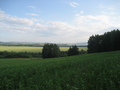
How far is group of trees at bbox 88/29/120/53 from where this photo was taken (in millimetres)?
53188

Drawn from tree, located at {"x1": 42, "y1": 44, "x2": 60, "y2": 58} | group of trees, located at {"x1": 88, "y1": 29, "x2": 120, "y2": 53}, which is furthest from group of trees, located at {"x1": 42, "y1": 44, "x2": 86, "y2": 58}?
group of trees, located at {"x1": 88, "y1": 29, "x2": 120, "y2": 53}

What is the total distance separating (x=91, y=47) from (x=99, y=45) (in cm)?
530

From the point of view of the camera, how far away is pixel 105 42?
58719 millimetres

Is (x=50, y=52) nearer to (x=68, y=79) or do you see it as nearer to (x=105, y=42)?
(x=105, y=42)

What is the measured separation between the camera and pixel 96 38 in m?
64.6

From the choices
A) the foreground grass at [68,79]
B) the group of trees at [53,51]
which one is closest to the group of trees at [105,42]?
the group of trees at [53,51]

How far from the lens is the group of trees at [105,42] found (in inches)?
2094

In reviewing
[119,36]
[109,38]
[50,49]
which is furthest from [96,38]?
[50,49]

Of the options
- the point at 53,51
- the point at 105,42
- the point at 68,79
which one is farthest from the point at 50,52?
the point at 68,79

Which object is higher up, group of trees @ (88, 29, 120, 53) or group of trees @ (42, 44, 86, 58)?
group of trees @ (88, 29, 120, 53)

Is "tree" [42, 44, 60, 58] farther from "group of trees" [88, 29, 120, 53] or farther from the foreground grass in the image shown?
the foreground grass

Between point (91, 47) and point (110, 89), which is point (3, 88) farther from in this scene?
point (91, 47)

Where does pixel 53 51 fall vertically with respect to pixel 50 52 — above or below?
above

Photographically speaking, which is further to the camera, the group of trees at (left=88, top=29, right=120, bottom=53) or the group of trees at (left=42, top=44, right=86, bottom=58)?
the group of trees at (left=42, top=44, right=86, bottom=58)
